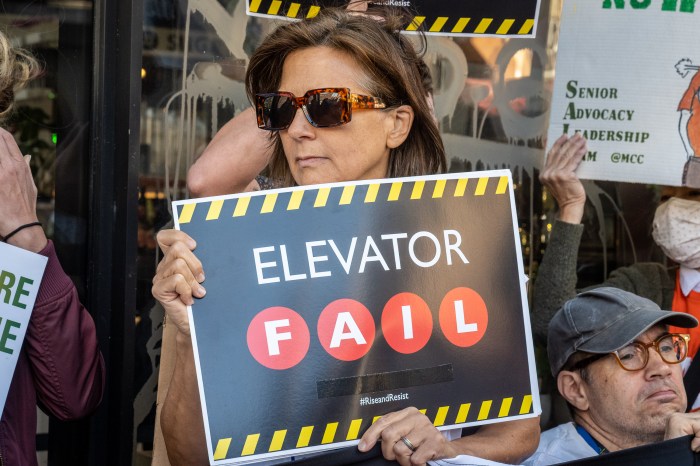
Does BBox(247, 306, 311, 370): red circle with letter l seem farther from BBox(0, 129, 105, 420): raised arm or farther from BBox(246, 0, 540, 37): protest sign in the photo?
BBox(246, 0, 540, 37): protest sign

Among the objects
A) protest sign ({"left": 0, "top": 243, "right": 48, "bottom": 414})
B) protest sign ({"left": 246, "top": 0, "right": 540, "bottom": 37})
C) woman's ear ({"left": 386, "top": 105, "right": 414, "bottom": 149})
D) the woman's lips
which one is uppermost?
protest sign ({"left": 246, "top": 0, "right": 540, "bottom": 37})

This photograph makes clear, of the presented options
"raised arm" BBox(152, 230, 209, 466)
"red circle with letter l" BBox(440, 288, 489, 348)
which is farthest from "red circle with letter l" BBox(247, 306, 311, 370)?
"red circle with letter l" BBox(440, 288, 489, 348)

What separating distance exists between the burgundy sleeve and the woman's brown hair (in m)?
0.59

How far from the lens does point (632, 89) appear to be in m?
3.58

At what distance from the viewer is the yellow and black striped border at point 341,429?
2031 mm

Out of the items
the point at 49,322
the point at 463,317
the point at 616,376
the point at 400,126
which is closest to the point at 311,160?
the point at 400,126

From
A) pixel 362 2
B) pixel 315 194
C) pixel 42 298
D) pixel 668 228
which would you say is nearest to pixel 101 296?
pixel 42 298

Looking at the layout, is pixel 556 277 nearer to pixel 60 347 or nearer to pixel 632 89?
pixel 632 89

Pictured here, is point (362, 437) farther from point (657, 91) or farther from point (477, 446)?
point (657, 91)

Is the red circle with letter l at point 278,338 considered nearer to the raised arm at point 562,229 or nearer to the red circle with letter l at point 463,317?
the red circle with letter l at point 463,317

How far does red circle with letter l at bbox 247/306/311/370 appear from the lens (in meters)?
2.08

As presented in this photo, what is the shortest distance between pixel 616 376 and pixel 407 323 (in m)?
0.85

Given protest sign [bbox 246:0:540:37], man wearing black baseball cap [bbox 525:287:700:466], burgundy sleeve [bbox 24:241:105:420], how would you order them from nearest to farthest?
burgundy sleeve [bbox 24:241:105:420] < man wearing black baseball cap [bbox 525:287:700:466] < protest sign [bbox 246:0:540:37]

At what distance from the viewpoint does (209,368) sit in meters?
2.05
